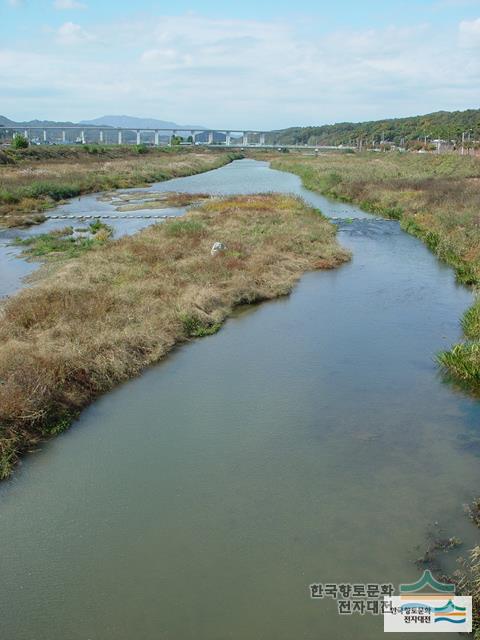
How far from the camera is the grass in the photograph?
33.6 ft

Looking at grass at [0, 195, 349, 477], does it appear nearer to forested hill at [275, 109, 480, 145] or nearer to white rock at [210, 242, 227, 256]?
white rock at [210, 242, 227, 256]

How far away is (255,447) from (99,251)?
44.3 ft

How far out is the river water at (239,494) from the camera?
6617 millimetres

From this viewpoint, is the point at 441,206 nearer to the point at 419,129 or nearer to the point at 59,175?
the point at 59,175

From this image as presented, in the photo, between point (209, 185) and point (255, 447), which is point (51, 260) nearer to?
point (255, 447)

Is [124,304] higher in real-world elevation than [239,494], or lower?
higher

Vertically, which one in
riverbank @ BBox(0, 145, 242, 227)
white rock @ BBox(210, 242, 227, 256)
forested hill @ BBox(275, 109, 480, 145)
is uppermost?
forested hill @ BBox(275, 109, 480, 145)

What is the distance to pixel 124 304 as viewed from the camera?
581 inches

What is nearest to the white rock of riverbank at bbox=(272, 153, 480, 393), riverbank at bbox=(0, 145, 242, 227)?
riverbank at bbox=(272, 153, 480, 393)

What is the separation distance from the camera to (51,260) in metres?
21.5

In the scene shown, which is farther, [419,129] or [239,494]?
[419,129]

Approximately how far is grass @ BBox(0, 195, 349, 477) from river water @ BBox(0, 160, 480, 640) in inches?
19.0

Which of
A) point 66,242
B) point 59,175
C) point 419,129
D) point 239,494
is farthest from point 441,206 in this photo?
point 419,129

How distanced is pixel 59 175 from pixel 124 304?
3947 centimetres
